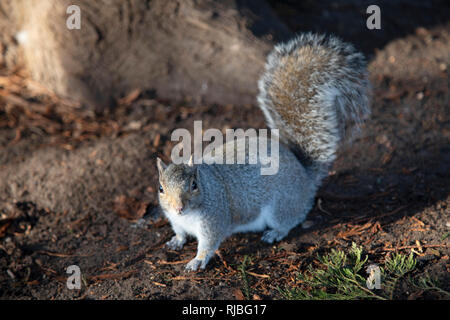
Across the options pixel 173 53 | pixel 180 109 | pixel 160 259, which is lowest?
pixel 160 259

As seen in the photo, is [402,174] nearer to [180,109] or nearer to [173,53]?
[180,109]

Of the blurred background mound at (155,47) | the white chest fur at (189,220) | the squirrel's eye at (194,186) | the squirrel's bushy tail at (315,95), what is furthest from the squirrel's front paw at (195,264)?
the blurred background mound at (155,47)

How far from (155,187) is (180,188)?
1070 mm

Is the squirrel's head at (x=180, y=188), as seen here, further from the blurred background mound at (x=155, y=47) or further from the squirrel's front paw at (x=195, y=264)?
the blurred background mound at (x=155, y=47)

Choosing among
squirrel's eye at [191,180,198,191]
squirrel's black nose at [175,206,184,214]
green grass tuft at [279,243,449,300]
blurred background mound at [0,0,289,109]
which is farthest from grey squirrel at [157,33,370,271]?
blurred background mound at [0,0,289,109]

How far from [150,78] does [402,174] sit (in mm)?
2708

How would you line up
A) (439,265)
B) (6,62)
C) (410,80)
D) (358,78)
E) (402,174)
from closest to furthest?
1. (439,265)
2. (358,78)
3. (402,174)
4. (410,80)
5. (6,62)

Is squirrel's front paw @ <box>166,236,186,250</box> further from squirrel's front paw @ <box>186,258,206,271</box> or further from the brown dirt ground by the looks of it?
squirrel's front paw @ <box>186,258,206,271</box>

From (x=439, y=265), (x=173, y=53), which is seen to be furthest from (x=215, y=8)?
(x=439, y=265)

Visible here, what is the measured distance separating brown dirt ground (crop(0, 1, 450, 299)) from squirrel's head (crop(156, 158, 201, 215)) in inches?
19.6

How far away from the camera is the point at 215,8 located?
4.09 m

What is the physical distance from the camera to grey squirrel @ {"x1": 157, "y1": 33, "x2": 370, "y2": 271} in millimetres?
2750

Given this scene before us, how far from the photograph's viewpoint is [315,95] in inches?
116

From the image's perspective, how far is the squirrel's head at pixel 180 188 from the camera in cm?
243
